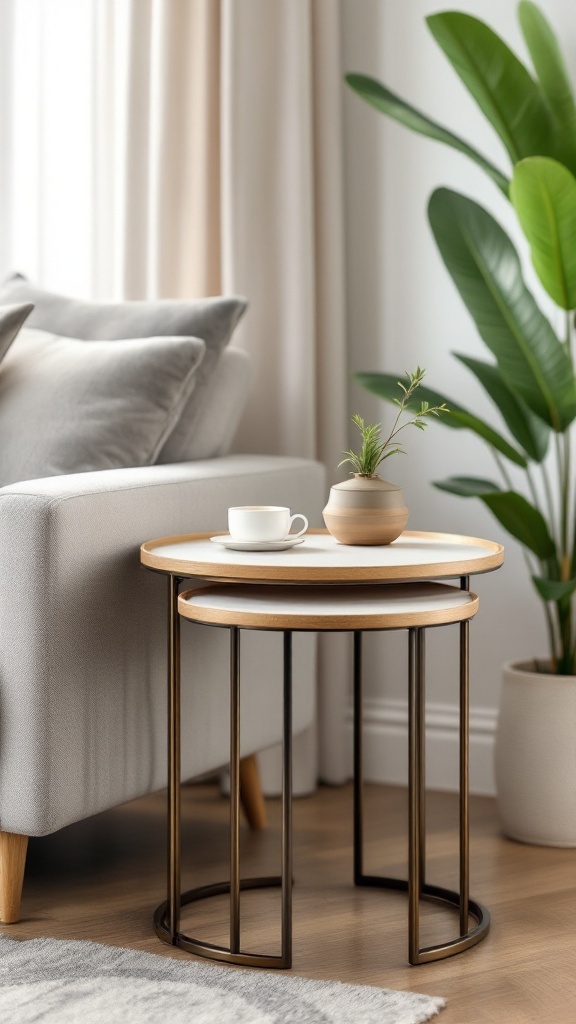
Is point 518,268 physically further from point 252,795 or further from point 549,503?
point 252,795

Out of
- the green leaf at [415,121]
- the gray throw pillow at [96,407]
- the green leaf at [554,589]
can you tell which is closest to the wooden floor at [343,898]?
the green leaf at [554,589]

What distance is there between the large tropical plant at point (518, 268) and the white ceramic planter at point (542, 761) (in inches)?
3.3

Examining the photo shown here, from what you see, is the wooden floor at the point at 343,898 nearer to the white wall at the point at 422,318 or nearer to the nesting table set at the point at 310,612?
the nesting table set at the point at 310,612

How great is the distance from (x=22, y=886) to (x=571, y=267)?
4.41ft

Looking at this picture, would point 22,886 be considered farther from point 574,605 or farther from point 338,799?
point 574,605

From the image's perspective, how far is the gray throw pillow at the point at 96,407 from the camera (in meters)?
2.15

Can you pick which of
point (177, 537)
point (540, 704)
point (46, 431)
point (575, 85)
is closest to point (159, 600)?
point (177, 537)

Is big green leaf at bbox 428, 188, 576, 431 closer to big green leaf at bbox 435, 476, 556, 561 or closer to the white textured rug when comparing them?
big green leaf at bbox 435, 476, 556, 561

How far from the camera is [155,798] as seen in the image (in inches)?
106

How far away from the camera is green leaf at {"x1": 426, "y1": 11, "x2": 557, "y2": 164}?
7.51 ft

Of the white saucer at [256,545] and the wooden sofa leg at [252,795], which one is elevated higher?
the white saucer at [256,545]

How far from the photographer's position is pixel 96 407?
2.17 metres

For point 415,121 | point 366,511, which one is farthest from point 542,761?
point 415,121

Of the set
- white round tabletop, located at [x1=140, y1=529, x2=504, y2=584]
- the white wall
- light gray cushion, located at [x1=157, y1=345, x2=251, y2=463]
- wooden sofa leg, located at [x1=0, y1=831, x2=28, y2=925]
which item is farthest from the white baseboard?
wooden sofa leg, located at [x1=0, y1=831, x2=28, y2=925]
